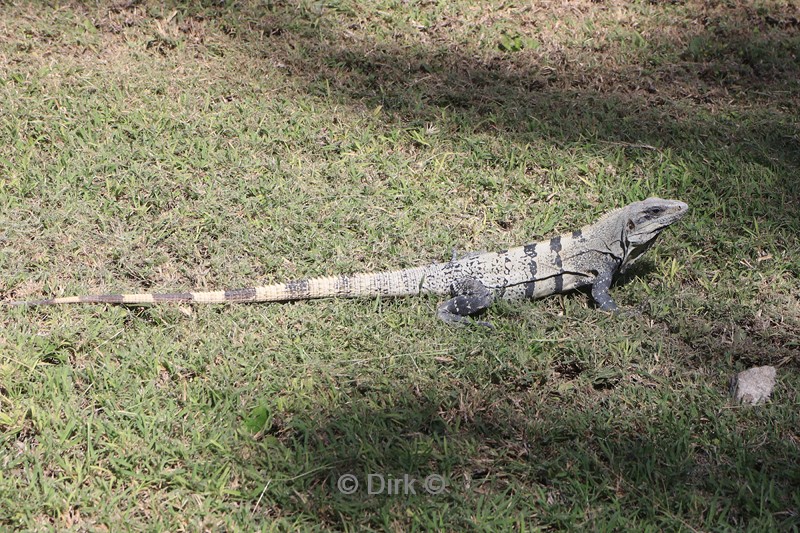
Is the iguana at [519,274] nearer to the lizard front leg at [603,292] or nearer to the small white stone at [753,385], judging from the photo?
the lizard front leg at [603,292]

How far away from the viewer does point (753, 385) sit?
4227mm

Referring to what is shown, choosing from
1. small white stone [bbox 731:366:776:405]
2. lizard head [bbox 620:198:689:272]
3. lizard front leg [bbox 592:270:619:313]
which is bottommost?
small white stone [bbox 731:366:776:405]

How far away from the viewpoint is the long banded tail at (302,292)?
465cm

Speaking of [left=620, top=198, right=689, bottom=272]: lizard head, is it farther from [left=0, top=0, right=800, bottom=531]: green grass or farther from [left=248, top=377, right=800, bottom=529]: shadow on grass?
[left=248, top=377, right=800, bottom=529]: shadow on grass

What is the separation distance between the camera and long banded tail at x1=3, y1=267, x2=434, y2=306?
4652 millimetres

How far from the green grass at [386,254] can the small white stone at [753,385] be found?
0.26 ft

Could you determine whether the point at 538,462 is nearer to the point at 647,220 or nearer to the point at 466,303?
the point at 466,303

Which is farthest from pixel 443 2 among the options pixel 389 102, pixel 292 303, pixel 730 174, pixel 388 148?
pixel 292 303

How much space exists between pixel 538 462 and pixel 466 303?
→ 1.17 m

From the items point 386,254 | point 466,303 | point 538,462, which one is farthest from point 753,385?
point 386,254

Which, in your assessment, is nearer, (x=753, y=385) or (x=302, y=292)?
(x=753, y=385)

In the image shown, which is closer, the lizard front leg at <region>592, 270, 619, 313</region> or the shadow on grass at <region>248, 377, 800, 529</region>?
the shadow on grass at <region>248, 377, 800, 529</region>

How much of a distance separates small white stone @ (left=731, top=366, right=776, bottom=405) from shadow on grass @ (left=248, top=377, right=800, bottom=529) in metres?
0.09

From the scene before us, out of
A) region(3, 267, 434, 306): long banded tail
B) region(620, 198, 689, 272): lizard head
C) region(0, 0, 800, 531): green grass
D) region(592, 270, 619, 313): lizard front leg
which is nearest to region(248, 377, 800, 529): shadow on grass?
region(0, 0, 800, 531): green grass
